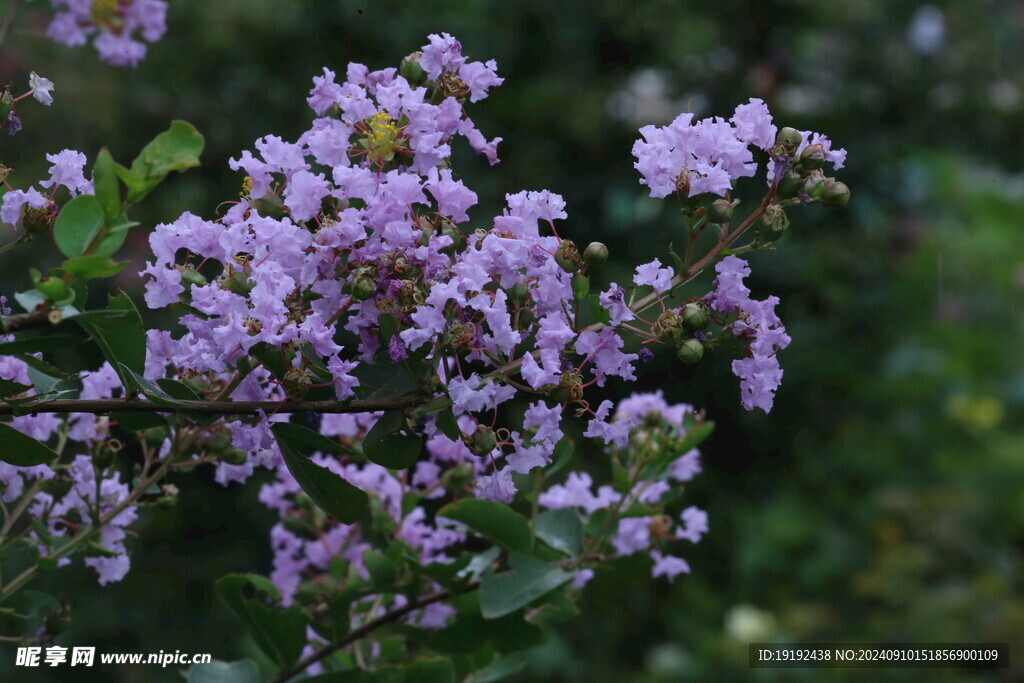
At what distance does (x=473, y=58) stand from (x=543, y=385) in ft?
6.23

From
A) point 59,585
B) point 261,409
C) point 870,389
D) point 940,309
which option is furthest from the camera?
point 940,309

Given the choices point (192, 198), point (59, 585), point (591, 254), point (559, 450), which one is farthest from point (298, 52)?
point (591, 254)

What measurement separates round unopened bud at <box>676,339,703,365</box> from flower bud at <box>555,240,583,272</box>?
87mm

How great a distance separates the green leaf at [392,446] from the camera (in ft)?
2.36

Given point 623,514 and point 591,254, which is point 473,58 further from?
point 591,254

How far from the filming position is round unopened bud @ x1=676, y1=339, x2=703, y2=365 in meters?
0.71

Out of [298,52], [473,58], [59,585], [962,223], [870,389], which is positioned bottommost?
[59,585]

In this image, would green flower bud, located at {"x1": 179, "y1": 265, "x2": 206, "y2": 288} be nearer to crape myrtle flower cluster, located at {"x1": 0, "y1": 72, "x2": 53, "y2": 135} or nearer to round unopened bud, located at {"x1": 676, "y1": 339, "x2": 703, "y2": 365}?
crape myrtle flower cluster, located at {"x1": 0, "y1": 72, "x2": 53, "y2": 135}

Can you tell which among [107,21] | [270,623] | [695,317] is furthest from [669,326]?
[107,21]

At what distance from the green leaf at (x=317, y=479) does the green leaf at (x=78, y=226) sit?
0.17m

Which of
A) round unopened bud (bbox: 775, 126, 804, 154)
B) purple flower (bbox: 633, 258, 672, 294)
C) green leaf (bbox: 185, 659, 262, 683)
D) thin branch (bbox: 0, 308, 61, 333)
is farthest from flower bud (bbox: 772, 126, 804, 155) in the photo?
green leaf (bbox: 185, 659, 262, 683)

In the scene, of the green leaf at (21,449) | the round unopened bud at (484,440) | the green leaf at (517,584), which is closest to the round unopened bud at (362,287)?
the round unopened bud at (484,440)

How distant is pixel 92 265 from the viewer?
60 cm

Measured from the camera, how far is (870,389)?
3.18 m
